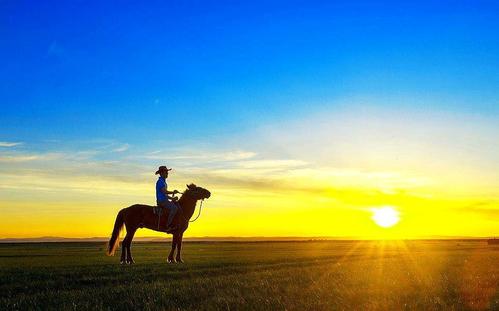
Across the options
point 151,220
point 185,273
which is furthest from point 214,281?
point 151,220

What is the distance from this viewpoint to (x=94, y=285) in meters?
14.4

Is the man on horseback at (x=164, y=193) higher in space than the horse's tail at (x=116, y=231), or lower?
higher

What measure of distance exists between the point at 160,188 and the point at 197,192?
2.55m

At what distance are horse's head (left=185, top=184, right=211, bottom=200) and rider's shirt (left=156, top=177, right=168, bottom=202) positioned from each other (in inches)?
77.7

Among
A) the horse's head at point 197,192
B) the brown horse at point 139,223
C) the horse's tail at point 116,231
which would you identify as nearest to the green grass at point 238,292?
the brown horse at point 139,223

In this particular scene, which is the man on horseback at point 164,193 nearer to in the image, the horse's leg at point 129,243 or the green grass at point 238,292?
the horse's leg at point 129,243

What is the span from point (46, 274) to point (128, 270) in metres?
2.87

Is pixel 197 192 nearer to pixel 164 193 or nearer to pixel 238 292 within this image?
pixel 164 193

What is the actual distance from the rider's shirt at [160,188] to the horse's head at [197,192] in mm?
1975

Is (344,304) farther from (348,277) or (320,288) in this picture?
(348,277)

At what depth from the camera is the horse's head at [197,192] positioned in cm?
2595

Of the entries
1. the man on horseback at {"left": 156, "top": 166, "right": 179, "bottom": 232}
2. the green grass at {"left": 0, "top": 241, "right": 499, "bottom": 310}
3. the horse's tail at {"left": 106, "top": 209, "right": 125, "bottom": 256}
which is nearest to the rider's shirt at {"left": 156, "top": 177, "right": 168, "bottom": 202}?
the man on horseback at {"left": 156, "top": 166, "right": 179, "bottom": 232}

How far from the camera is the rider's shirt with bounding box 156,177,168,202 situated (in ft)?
78.6

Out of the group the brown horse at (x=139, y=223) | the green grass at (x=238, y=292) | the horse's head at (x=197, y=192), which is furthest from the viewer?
the horse's head at (x=197, y=192)
